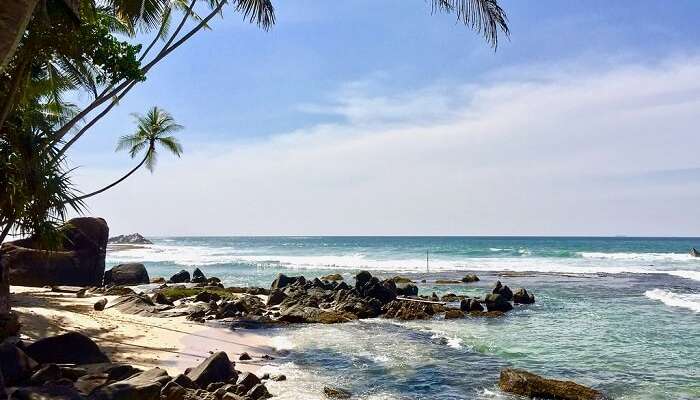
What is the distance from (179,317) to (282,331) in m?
4.06

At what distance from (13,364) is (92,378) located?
3.81 ft

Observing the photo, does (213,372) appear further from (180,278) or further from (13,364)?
(180,278)

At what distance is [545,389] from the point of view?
1097 centimetres

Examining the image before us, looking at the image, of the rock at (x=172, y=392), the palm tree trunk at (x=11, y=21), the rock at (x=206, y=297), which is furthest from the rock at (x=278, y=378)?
the rock at (x=206, y=297)

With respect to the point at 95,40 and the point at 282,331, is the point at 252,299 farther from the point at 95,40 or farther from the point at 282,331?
the point at 95,40

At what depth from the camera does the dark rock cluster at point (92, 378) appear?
7.66 metres

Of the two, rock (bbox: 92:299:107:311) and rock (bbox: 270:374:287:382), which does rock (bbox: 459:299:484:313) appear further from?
rock (bbox: 92:299:107:311)

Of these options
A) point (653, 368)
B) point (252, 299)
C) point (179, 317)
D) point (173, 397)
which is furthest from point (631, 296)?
point (173, 397)

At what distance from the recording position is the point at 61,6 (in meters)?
9.62

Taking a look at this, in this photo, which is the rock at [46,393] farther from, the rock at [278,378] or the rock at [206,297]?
the rock at [206,297]

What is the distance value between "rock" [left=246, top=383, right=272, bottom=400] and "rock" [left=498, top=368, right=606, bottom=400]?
485 cm

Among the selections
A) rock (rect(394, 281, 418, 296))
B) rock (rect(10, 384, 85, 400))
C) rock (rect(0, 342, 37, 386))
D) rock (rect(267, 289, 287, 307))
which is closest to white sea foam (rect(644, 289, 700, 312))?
rock (rect(394, 281, 418, 296))

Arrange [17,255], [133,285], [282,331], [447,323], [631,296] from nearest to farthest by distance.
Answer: [282,331] → [447,323] → [17,255] → [631,296] → [133,285]

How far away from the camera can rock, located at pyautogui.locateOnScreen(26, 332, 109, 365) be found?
32.0 feet
